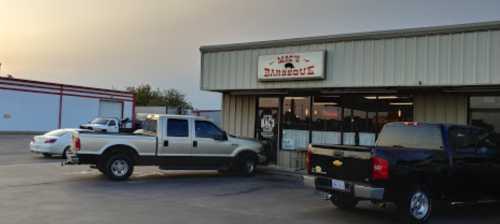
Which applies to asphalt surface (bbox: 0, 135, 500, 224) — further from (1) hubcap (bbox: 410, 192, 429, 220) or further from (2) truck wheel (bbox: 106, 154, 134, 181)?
(1) hubcap (bbox: 410, 192, 429, 220)

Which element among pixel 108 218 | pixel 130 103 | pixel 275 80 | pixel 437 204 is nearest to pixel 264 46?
pixel 275 80

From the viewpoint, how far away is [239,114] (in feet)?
68.5

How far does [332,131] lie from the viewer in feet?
61.7

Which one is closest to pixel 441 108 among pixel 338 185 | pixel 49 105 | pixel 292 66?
pixel 292 66

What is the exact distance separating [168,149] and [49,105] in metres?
31.1

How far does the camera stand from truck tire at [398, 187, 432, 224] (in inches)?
372

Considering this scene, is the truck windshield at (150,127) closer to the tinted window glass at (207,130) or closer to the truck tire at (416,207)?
the tinted window glass at (207,130)

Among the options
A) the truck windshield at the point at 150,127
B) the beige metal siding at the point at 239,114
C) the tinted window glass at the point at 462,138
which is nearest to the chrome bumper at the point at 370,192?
the tinted window glass at the point at 462,138

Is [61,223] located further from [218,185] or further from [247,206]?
Result: [218,185]

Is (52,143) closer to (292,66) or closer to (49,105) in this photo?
(292,66)

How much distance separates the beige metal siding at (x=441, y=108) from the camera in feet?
53.2

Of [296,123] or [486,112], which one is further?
[296,123]

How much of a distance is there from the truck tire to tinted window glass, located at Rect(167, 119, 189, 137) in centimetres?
805

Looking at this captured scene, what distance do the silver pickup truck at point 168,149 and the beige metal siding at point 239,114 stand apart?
299cm
